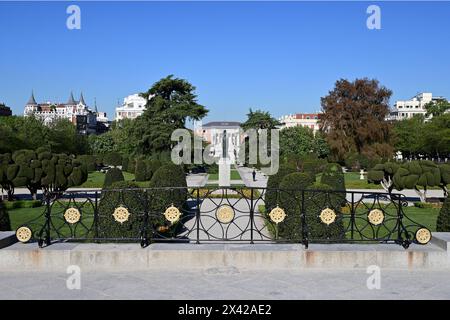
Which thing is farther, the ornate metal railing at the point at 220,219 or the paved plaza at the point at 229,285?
the ornate metal railing at the point at 220,219

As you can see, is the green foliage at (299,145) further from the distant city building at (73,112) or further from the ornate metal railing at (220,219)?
the distant city building at (73,112)

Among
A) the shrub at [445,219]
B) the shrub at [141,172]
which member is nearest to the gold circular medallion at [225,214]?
the shrub at [445,219]

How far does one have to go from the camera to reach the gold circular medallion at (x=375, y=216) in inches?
269

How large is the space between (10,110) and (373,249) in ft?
348

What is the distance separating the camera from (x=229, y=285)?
18.9 ft

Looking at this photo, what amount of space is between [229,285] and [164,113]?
120 feet

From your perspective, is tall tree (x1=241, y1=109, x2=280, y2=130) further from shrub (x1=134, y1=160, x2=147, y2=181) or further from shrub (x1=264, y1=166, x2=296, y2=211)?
shrub (x1=264, y1=166, x2=296, y2=211)

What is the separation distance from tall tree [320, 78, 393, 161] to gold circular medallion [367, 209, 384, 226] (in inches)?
1814

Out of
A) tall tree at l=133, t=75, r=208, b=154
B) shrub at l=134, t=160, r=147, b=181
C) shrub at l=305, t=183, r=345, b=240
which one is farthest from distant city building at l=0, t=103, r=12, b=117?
shrub at l=305, t=183, r=345, b=240

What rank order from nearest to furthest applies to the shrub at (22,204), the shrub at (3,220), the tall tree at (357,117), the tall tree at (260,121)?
the shrub at (3,220)
the shrub at (22,204)
the tall tree at (357,117)
the tall tree at (260,121)

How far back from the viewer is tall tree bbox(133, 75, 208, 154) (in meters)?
40.6

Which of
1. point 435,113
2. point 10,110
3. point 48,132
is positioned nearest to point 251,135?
point 48,132

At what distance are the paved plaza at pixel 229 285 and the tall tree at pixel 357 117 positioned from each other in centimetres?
4702
